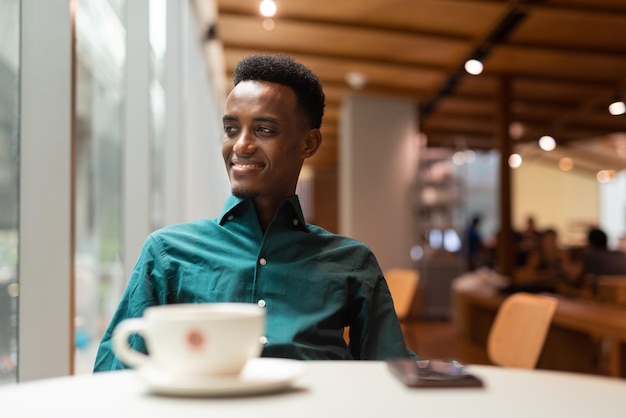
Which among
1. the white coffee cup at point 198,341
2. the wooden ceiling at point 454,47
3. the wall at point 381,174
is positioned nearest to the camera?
the white coffee cup at point 198,341

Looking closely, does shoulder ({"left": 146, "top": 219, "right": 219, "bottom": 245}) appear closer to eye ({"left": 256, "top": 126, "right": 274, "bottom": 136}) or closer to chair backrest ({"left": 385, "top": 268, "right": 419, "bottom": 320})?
eye ({"left": 256, "top": 126, "right": 274, "bottom": 136})

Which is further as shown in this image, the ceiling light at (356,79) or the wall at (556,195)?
the wall at (556,195)

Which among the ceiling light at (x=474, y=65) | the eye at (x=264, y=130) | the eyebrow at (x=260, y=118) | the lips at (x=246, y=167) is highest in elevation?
the ceiling light at (x=474, y=65)

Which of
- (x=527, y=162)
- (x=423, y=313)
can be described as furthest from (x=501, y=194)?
(x=527, y=162)

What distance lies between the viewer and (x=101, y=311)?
5625 millimetres

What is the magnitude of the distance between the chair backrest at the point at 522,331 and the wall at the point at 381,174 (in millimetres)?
6939

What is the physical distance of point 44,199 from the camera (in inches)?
78.7

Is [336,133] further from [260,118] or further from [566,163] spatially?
[260,118]

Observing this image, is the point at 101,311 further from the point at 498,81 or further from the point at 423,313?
the point at 423,313

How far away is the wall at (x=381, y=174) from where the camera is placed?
9.77 m

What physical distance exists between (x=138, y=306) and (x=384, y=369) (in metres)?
0.61

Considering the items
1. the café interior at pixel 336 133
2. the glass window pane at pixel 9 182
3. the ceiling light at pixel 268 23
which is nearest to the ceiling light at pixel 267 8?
the café interior at pixel 336 133

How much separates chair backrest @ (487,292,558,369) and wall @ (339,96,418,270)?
273 inches

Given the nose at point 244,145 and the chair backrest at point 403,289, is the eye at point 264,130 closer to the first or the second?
the nose at point 244,145
